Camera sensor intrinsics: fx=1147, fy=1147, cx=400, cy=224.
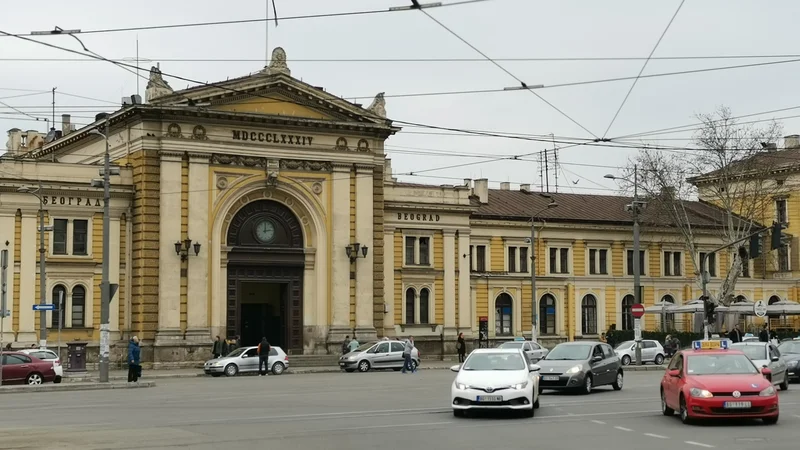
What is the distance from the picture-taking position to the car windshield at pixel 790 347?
36.5m

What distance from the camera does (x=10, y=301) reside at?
1930 inches

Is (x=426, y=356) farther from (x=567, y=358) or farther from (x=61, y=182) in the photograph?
(x=567, y=358)

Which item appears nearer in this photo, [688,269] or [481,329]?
[481,329]

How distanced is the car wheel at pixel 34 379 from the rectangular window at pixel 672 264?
151 feet

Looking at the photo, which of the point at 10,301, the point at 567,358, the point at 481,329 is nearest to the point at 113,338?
the point at 10,301

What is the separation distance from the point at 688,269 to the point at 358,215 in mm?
28540

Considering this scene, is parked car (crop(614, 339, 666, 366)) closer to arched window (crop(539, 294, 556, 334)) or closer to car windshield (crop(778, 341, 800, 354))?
arched window (crop(539, 294, 556, 334))

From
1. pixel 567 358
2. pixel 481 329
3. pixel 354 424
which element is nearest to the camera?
pixel 354 424

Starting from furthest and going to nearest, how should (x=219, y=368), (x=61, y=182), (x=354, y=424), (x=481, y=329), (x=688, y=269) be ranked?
(x=688, y=269) < (x=481, y=329) < (x=61, y=182) < (x=219, y=368) < (x=354, y=424)

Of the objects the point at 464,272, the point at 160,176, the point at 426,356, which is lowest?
the point at 426,356

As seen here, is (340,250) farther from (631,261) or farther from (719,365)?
(719,365)

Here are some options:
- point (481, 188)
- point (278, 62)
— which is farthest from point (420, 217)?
point (278, 62)

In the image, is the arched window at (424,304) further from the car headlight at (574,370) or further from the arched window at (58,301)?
the car headlight at (574,370)

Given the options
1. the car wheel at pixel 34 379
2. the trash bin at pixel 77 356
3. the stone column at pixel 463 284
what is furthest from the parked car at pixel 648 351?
the car wheel at pixel 34 379
